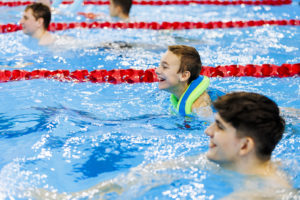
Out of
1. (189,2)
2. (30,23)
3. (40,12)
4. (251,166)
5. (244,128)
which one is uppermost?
(189,2)

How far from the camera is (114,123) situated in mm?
3648

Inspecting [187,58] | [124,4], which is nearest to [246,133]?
[187,58]

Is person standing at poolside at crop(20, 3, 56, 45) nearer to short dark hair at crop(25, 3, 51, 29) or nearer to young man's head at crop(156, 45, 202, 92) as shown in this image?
short dark hair at crop(25, 3, 51, 29)

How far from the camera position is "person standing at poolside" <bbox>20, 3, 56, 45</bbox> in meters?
6.04

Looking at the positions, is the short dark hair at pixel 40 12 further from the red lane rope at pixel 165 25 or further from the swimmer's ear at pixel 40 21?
the red lane rope at pixel 165 25

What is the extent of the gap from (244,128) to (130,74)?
111 inches

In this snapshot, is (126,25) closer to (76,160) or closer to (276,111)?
(76,160)

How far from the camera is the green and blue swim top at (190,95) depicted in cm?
367

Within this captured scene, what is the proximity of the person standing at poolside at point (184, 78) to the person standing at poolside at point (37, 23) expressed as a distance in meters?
2.85

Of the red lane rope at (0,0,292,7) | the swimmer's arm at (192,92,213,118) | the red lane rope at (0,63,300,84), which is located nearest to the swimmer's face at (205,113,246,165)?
the swimmer's arm at (192,92,213,118)

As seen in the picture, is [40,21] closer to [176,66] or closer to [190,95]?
[176,66]

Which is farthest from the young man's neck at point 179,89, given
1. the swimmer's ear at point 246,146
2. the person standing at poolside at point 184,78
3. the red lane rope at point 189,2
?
the red lane rope at point 189,2

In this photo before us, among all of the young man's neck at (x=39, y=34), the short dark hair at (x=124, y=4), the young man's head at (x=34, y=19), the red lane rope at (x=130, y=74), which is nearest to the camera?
the red lane rope at (x=130, y=74)

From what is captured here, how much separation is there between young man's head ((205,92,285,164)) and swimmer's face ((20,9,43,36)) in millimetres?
4375
